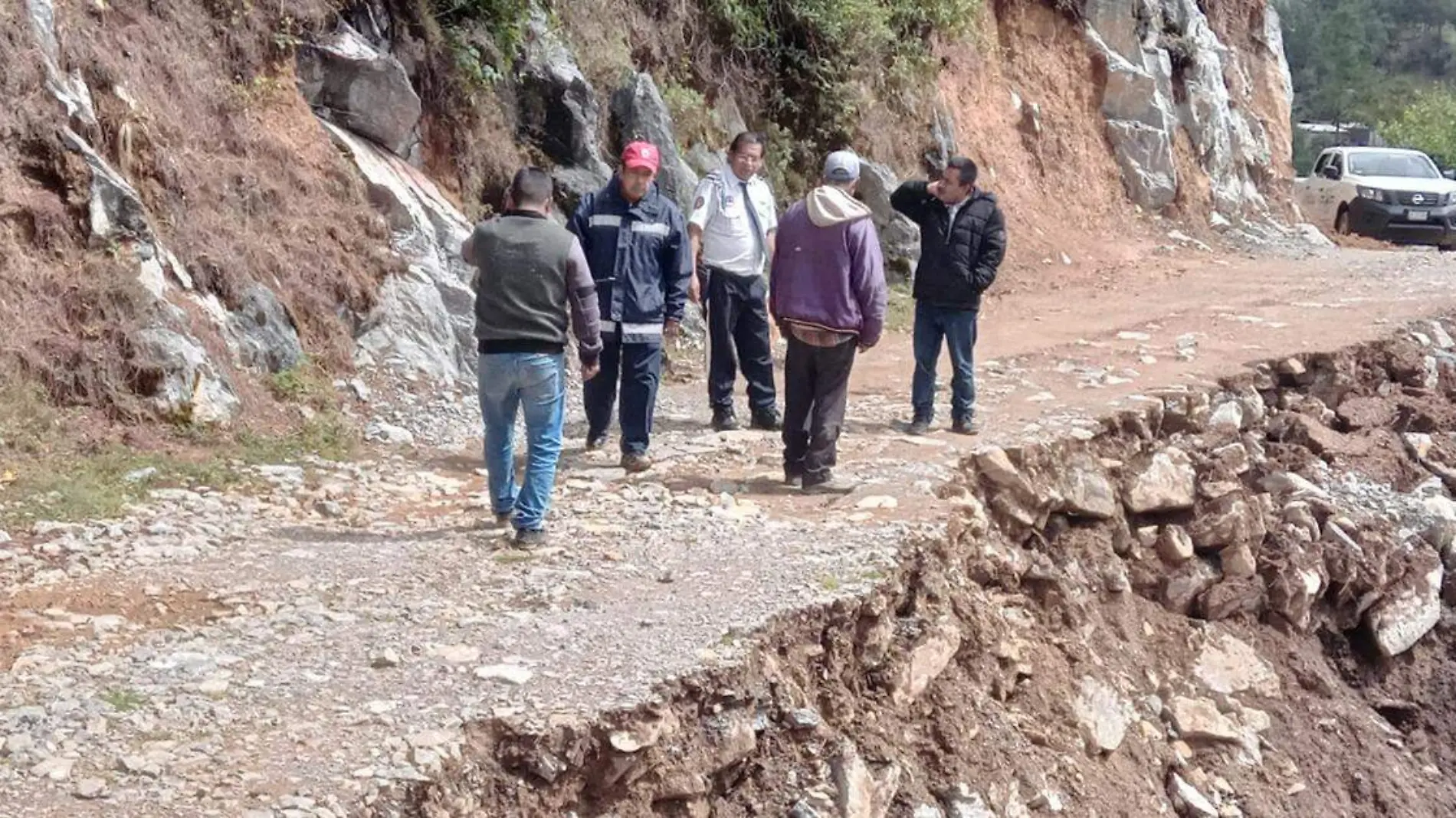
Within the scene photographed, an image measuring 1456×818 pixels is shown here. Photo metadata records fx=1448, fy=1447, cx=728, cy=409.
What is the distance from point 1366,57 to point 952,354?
60713mm

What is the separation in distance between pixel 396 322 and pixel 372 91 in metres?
1.97

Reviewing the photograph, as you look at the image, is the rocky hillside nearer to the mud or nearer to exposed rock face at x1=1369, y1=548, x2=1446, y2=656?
the mud

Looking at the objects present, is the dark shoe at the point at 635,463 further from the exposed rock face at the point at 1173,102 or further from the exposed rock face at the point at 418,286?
the exposed rock face at the point at 1173,102

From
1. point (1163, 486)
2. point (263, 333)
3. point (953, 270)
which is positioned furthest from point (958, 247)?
point (263, 333)

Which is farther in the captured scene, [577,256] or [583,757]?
[577,256]

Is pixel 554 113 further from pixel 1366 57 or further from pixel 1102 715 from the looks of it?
Answer: pixel 1366 57

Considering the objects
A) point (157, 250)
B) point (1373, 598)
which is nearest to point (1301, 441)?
point (1373, 598)

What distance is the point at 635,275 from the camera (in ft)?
24.5

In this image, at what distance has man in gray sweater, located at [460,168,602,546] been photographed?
6.09m

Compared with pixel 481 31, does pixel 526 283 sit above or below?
below

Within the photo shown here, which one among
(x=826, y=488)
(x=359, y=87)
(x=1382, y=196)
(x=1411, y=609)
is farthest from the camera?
(x=1382, y=196)

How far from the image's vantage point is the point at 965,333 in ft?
27.3

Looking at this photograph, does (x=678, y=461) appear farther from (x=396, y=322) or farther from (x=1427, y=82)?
(x=1427, y=82)

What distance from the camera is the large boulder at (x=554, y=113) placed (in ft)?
36.4
